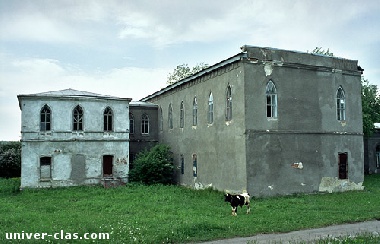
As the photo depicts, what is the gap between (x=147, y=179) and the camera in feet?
89.1

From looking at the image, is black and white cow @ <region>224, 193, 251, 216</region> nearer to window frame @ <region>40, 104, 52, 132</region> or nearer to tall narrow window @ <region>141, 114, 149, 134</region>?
window frame @ <region>40, 104, 52, 132</region>

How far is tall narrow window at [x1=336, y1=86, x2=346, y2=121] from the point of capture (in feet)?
74.3

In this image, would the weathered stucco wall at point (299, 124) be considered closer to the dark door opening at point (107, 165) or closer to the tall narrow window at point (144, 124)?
the dark door opening at point (107, 165)

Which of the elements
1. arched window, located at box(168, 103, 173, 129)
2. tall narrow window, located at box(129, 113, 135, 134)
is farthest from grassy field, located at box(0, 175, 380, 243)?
tall narrow window, located at box(129, 113, 135, 134)

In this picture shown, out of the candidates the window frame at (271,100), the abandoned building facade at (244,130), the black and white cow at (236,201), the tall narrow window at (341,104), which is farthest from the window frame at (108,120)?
the tall narrow window at (341,104)

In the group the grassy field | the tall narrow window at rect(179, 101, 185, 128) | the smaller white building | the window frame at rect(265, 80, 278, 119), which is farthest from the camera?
the tall narrow window at rect(179, 101, 185, 128)

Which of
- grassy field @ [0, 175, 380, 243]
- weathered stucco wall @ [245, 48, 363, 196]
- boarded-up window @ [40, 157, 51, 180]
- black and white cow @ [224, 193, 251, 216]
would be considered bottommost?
grassy field @ [0, 175, 380, 243]

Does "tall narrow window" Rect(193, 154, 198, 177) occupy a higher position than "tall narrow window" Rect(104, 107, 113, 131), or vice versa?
"tall narrow window" Rect(104, 107, 113, 131)

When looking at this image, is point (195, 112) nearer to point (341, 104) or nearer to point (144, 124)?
point (144, 124)

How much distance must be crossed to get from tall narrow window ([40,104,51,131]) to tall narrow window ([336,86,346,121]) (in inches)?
753

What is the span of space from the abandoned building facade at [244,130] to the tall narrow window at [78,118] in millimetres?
225

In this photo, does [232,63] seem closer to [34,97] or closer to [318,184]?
[318,184]

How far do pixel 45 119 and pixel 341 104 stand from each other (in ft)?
64.3

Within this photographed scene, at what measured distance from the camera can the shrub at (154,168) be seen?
89.0ft
